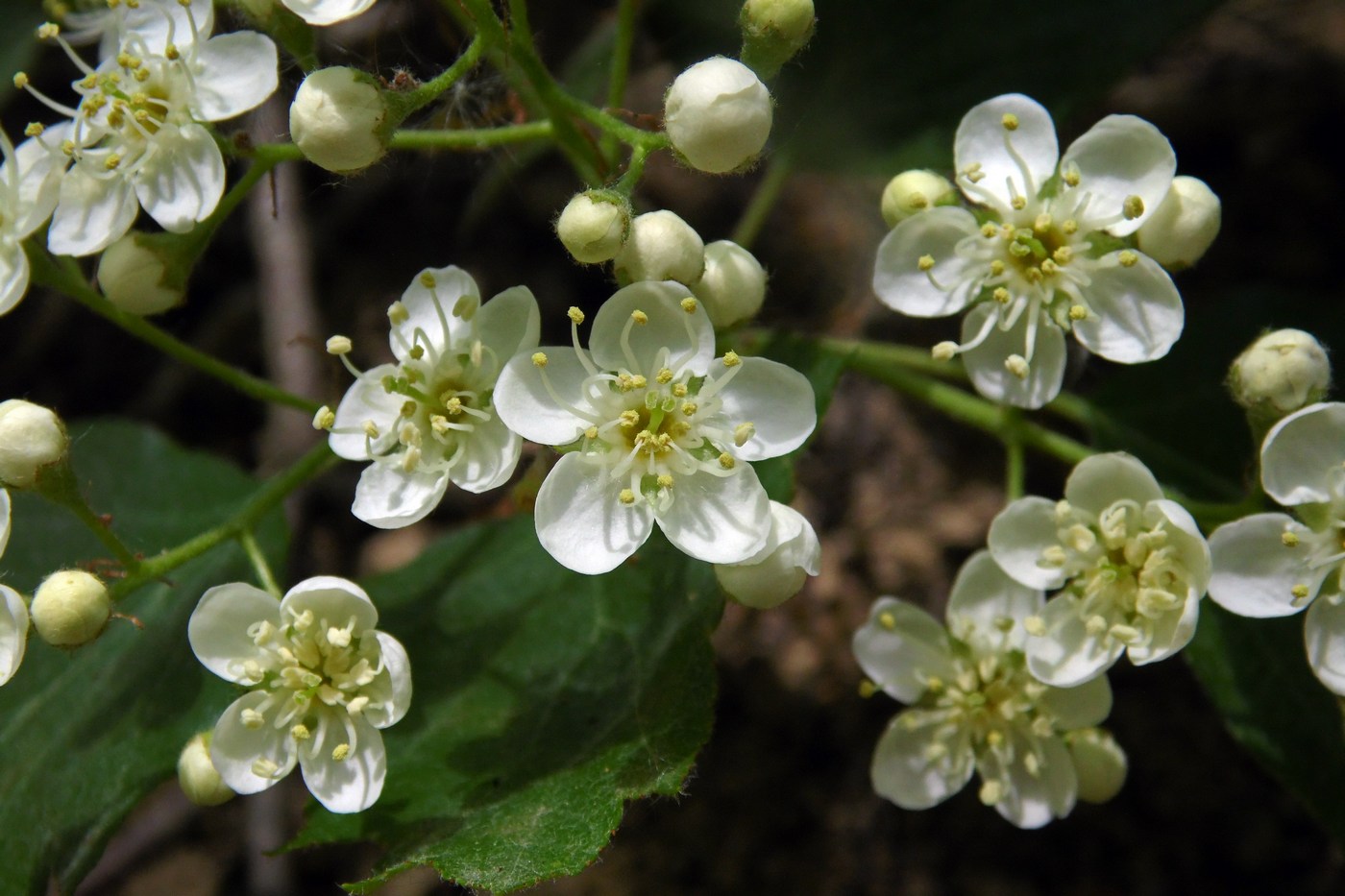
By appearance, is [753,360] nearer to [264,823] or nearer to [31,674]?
[31,674]

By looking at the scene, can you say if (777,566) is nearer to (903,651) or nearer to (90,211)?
(903,651)

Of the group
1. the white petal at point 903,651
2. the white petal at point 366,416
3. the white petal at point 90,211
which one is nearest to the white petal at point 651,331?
the white petal at point 366,416

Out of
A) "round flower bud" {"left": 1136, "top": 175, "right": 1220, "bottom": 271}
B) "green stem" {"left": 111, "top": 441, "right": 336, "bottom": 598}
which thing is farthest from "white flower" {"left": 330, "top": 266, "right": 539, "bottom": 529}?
"round flower bud" {"left": 1136, "top": 175, "right": 1220, "bottom": 271}

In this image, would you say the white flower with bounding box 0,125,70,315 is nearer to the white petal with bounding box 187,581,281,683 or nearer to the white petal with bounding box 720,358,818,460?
the white petal with bounding box 187,581,281,683

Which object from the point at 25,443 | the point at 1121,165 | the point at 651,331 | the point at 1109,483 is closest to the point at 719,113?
the point at 651,331

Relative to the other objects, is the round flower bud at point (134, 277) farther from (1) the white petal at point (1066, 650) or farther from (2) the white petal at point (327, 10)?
(1) the white petal at point (1066, 650)

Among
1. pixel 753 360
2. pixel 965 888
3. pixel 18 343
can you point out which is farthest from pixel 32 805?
pixel 965 888
